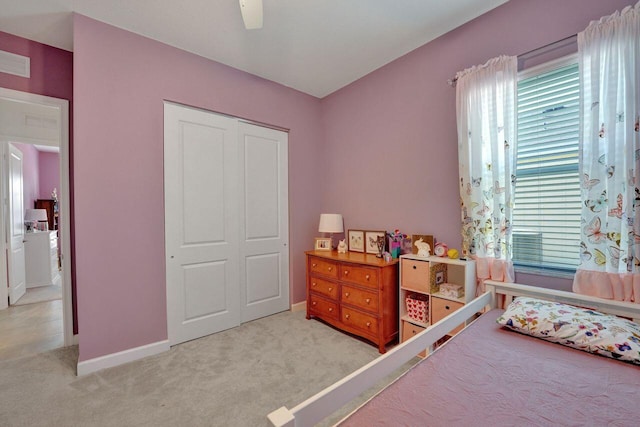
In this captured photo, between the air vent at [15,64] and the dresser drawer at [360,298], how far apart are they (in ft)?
11.4

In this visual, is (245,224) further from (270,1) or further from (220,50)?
(270,1)

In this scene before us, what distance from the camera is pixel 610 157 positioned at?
4.92 feet

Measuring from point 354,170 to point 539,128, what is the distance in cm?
176

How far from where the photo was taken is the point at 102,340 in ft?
7.06

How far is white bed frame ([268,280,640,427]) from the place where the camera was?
822 mm

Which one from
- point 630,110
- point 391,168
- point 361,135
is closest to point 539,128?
point 630,110

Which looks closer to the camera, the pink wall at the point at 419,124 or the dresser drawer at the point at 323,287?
the pink wall at the point at 419,124

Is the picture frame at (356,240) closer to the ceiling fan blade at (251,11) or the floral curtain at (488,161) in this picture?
the floral curtain at (488,161)

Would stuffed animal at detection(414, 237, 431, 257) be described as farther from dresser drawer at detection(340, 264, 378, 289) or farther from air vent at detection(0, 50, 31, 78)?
air vent at detection(0, 50, 31, 78)

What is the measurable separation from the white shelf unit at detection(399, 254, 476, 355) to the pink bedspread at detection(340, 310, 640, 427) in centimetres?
73

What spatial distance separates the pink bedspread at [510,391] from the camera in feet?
2.86

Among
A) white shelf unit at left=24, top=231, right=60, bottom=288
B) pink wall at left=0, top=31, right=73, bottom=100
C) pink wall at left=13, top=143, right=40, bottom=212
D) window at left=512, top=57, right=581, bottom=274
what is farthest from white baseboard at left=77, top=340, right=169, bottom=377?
pink wall at left=13, top=143, right=40, bottom=212

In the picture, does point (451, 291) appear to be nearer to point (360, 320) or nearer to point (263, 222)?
point (360, 320)

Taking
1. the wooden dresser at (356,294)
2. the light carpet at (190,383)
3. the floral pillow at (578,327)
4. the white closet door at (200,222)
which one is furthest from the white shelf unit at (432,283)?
the white closet door at (200,222)
